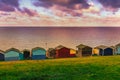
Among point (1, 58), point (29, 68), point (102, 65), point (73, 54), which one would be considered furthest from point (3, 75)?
point (73, 54)


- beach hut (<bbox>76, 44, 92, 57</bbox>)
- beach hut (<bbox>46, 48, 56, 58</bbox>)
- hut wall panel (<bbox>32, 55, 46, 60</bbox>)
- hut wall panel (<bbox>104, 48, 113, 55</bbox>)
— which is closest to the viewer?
hut wall panel (<bbox>32, 55, 46, 60</bbox>)

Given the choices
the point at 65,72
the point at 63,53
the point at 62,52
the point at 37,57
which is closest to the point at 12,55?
the point at 37,57

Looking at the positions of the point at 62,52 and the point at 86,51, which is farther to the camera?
the point at 86,51

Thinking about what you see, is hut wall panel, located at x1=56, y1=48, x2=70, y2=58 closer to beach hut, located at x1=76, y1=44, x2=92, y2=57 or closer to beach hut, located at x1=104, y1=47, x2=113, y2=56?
beach hut, located at x1=76, y1=44, x2=92, y2=57

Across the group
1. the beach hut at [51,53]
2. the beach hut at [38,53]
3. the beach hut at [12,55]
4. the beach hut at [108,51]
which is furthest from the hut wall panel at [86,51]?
the beach hut at [12,55]

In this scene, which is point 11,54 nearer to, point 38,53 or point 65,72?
point 38,53

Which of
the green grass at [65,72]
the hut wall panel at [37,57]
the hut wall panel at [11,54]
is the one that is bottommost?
the green grass at [65,72]

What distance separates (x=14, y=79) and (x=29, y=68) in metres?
6.36

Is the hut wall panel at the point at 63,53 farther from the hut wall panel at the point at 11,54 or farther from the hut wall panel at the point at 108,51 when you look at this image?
the hut wall panel at the point at 11,54

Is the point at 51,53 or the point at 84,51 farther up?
the point at 84,51

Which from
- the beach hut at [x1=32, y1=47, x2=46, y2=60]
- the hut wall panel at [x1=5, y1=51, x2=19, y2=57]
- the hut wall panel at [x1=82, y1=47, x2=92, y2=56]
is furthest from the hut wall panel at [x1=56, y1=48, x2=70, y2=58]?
the hut wall panel at [x1=5, y1=51, x2=19, y2=57]

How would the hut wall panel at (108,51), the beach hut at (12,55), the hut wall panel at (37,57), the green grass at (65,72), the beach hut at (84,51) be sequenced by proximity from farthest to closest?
the hut wall panel at (108,51) → the beach hut at (84,51) → the hut wall panel at (37,57) → the beach hut at (12,55) → the green grass at (65,72)

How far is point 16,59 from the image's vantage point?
5603 cm

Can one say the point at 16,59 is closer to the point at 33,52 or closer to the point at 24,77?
the point at 33,52
